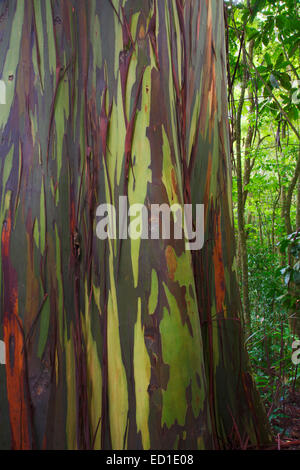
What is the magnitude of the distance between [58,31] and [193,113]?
536mm

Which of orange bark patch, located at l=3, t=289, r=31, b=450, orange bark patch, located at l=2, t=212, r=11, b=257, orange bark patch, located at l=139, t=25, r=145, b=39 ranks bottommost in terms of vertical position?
orange bark patch, located at l=3, t=289, r=31, b=450

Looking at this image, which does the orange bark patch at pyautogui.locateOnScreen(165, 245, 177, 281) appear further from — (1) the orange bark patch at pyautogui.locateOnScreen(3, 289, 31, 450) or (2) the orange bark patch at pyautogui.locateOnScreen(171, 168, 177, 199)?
(1) the orange bark patch at pyautogui.locateOnScreen(3, 289, 31, 450)

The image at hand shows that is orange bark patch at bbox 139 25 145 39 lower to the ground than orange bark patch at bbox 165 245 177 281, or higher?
higher

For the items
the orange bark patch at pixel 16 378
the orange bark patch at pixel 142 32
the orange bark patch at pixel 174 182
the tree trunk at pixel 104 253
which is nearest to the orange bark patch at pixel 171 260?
the tree trunk at pixel 104 253

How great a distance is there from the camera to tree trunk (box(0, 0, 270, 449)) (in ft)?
3.44

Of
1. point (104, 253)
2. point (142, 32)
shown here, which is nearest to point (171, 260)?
point (104, 253)

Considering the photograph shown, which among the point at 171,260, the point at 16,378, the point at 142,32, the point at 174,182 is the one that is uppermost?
the point at 142,32

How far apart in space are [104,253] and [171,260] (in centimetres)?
22

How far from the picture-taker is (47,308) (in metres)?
1.13

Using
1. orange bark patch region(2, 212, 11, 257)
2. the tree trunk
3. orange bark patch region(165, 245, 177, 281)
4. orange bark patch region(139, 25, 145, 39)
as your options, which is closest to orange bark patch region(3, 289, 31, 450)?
the tree trunk

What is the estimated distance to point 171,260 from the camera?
108cm

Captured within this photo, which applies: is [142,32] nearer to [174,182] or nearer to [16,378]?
[174,182]

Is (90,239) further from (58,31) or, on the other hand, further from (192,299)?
(58,31)

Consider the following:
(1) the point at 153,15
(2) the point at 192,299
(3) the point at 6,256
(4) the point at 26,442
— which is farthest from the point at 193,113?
(4) the point at 26,442
